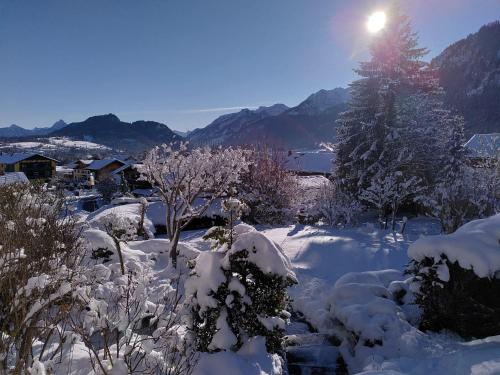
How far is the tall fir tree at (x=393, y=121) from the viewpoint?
21344 millimetres

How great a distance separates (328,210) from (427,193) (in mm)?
6321

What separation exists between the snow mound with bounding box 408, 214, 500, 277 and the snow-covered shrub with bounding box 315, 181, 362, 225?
13520mm

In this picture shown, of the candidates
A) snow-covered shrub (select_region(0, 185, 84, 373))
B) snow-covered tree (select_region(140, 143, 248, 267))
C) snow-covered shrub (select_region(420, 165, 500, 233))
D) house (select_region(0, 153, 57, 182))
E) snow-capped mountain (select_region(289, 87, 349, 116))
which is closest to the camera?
snow-covered shrub (select_region(0, 185, 84, 373))

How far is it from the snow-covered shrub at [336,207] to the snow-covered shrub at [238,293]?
15.3 m

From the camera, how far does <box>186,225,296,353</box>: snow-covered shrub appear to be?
16.5 feet

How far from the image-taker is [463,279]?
5832mm

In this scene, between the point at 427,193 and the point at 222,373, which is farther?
the point at 427,193

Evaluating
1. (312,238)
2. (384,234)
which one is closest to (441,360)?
(312,238)

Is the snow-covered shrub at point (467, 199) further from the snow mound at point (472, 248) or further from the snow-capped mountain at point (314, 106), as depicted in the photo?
the snow-capped mountain at point (314, 106)

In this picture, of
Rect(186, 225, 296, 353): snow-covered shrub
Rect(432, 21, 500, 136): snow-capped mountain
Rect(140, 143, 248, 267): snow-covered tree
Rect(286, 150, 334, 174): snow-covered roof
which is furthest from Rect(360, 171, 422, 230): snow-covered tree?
Rect(432, 21, 500, 136): snow-capped mountain

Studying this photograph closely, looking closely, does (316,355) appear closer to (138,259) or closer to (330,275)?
(330,275)

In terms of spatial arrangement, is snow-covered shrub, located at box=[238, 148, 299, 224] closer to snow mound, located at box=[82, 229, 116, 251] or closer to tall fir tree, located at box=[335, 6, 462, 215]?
tall fir tree, located at box=[335, 6, 462, 215]

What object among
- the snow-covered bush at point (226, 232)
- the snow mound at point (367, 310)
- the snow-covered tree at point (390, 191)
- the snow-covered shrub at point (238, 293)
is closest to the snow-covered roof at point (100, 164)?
the snow-covered tree at point (390, 191)

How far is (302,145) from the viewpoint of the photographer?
140 m
